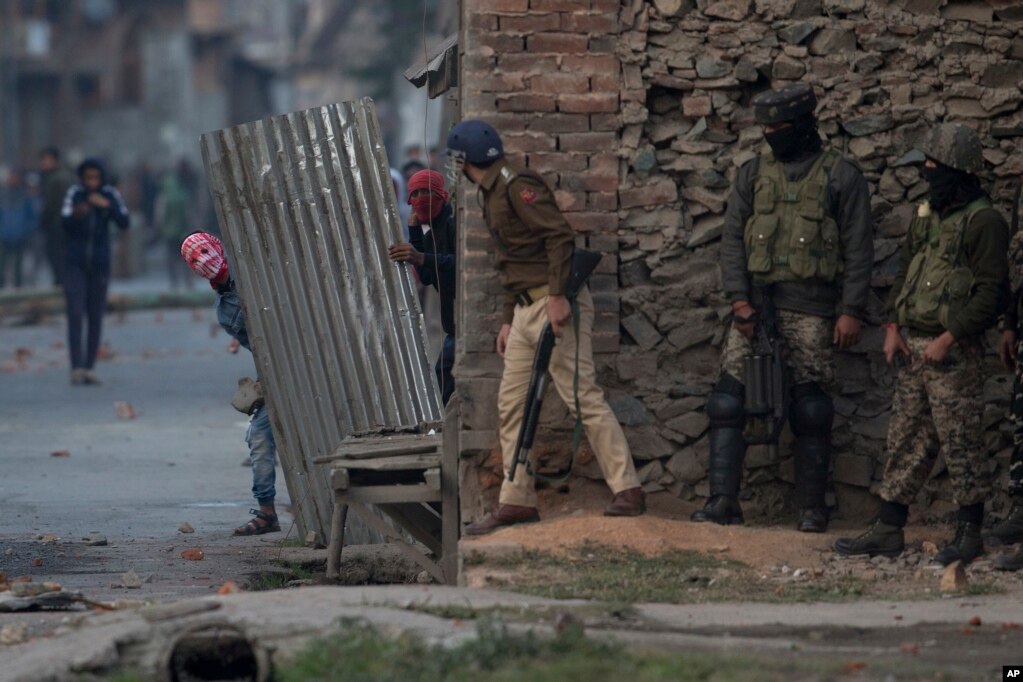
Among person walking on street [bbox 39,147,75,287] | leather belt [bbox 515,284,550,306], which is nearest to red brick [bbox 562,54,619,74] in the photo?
leather belt [bbox 515,284,550,306]

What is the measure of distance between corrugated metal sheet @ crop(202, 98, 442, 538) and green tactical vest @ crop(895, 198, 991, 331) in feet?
8.95

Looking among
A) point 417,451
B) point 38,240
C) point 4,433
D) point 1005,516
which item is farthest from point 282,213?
point 38,240

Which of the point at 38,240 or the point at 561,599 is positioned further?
the point at 38,240

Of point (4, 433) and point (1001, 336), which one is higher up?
point (1001, 336)

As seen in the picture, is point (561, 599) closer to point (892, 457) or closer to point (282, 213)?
point (892, 457)

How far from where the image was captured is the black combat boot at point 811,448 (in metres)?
7.76

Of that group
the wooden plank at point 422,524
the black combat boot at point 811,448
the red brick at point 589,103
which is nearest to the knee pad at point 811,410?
the black combat boot at point 811,448

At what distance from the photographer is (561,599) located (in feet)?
21.3

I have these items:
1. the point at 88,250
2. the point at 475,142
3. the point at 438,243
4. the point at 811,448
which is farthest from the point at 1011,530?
the point at 88,250

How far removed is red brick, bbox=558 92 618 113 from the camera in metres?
7.85

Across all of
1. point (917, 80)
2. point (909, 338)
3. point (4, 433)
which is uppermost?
point (917, 80)

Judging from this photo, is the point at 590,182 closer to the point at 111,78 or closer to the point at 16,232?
the point at 16,232

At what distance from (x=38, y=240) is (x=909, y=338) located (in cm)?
2704

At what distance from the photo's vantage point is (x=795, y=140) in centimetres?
764
